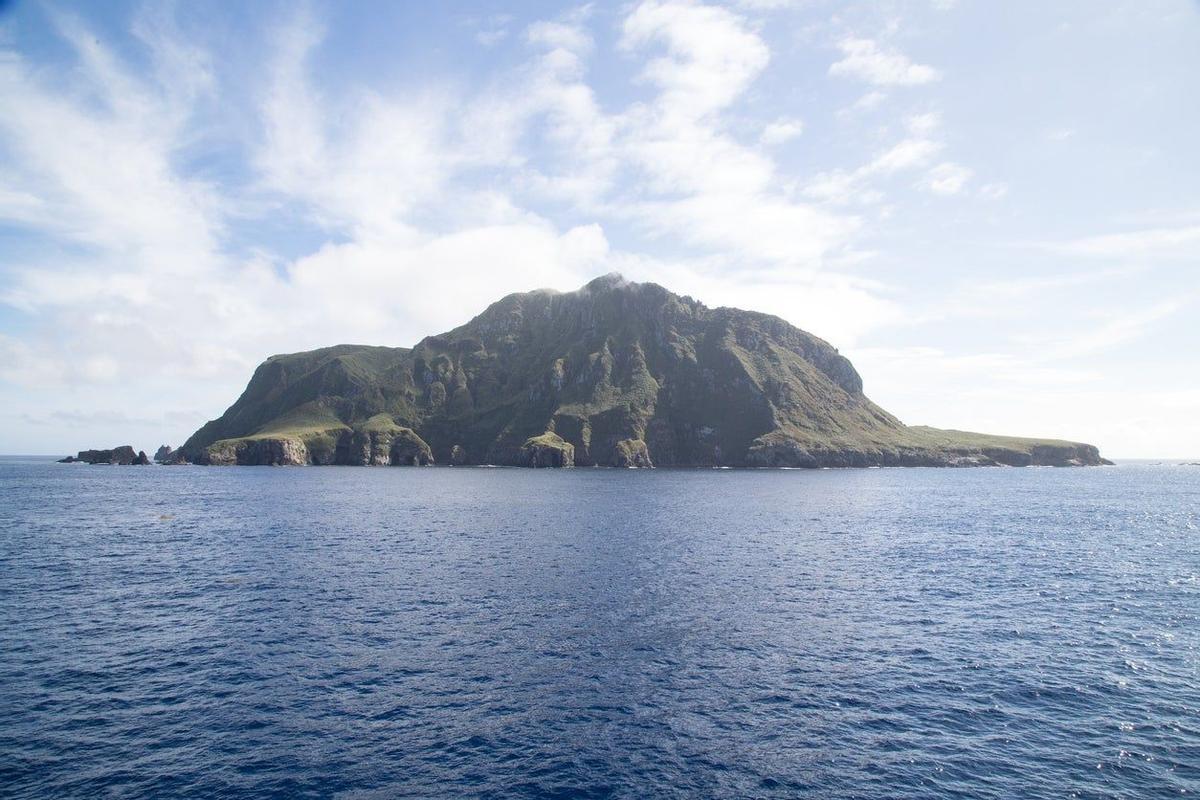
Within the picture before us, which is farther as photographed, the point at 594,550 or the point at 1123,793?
the point at 594,550

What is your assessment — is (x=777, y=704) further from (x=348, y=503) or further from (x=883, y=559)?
(x=348, y=503)

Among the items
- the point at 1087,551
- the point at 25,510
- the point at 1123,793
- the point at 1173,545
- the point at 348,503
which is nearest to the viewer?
the point at 1123,793

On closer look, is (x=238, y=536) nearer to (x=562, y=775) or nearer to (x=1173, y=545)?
(x=562, y=775)

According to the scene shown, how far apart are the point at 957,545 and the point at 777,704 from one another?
77139 mm

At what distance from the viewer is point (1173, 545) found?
10356 cm

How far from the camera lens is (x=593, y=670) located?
153 ft

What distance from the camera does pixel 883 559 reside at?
89.6 m

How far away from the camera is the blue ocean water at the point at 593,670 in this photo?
108 feet

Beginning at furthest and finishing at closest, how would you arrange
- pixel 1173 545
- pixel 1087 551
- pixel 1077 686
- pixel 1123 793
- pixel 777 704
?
pixel 1173 545, pixel 1087 551, pixel 1077 686, pixel 777 704, pixel 1123 793

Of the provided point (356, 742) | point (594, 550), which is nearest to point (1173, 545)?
point (594, 550)

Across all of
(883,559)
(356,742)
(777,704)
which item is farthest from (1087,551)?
(356,742)

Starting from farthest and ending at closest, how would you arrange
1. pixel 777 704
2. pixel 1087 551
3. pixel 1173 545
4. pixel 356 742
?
pixel 1173 545, pixel 1087 551, pixel 777 704, pixel 356 742

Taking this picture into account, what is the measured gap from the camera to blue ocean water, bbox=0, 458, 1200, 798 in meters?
33.0

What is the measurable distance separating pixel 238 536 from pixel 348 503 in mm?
57054
